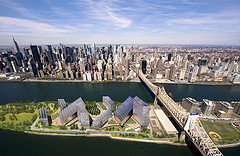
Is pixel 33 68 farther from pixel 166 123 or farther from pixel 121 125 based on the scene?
pixel 166 123

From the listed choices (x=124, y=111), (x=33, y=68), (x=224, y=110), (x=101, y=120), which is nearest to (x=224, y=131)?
(x=224, y=110)

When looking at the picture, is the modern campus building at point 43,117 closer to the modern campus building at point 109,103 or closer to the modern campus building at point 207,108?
the modern campus building at point 109,103

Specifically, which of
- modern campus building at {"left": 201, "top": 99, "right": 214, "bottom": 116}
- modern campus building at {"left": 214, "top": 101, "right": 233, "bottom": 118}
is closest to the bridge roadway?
modern campus building at {"left": 201, "top": 99, "right": 214, "bottom": 116}

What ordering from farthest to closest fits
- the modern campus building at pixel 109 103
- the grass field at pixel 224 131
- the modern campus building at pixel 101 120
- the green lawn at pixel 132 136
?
the modern campus building at pixel 109 103
the modern campus building at pixel 101 120
the green lawn at pixel 132 136
the grass field at pixel 224 131

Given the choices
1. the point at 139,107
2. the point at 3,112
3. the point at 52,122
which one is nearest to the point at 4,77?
the point at 3,112

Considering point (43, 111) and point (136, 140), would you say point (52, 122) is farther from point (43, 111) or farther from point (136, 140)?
point (136, 140)

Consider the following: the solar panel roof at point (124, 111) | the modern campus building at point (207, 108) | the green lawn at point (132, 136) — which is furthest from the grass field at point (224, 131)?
the solar panel roof at point (124, 111)

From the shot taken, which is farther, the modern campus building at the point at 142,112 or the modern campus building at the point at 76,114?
the modern campus building at the point at 142,112
